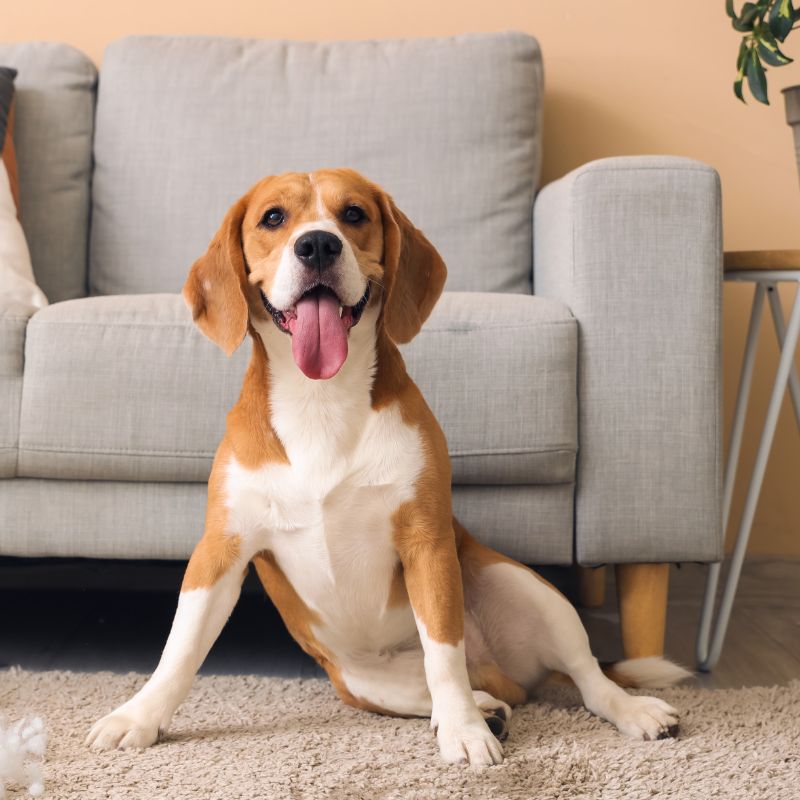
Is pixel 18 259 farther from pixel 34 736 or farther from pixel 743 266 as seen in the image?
pixel 743 266

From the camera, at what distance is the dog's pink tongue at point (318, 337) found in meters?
1.24

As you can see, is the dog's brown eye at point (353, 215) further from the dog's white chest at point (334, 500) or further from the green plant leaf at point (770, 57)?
the green plant leaf at point (770, 57)

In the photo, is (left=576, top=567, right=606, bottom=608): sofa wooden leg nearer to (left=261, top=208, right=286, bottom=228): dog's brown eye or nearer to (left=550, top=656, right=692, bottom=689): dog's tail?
(left=550, top=656, right=692, bottom=689): dog's tail

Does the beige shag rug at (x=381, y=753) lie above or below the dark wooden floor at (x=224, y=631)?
above

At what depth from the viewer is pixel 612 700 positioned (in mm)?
1354

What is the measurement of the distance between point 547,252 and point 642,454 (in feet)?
1.83

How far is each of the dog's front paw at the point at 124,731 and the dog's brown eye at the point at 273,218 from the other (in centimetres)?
66

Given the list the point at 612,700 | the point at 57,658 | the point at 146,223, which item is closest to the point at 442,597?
the point at 612,700

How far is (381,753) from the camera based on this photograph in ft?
4.05

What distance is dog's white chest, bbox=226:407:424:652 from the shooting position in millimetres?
1273

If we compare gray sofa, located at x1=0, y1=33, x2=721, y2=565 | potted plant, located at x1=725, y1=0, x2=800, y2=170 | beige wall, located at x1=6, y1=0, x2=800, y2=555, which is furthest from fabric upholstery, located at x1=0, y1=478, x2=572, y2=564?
beige wall, located at x1=6, y1=0, x2=800, y2=555

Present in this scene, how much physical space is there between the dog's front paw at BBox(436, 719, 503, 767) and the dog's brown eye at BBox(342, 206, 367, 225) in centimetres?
68

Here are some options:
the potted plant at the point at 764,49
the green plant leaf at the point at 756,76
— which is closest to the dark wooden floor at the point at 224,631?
the potted plant at the point at 764,49

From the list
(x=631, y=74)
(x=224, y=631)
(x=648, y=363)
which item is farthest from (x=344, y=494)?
(x=631, y=74)
